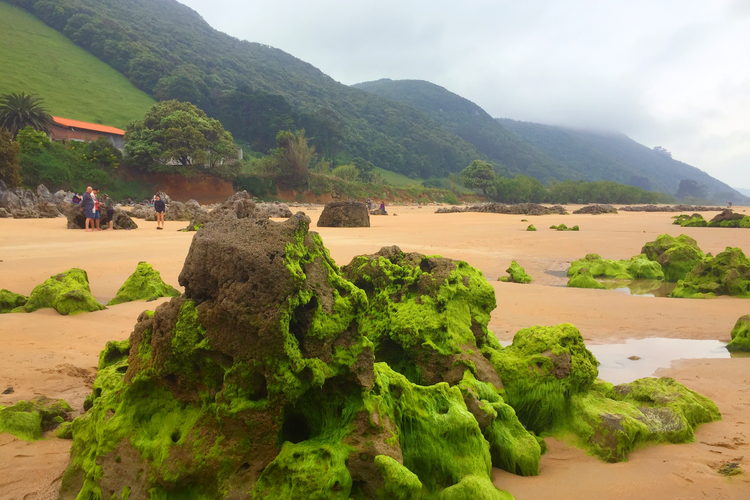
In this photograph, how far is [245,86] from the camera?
88500 millimetres

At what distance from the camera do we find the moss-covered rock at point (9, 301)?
708cm

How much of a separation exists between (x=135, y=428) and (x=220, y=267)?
0.98 metres

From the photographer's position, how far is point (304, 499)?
234 cm

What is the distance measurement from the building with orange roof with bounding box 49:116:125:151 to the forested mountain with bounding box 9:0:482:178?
22.8m

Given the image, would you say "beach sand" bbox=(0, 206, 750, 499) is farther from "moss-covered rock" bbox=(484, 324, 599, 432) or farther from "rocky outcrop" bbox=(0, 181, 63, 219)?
"rocky outcrop" bbox=(0, 181, 63, 219)

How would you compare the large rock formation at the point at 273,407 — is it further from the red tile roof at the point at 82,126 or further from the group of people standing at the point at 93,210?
the red tile roof at the point at 82,126

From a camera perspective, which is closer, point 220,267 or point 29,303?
point 220,267

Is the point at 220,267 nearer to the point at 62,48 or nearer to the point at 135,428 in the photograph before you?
the point at 135,428

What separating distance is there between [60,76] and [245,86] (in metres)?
28.1

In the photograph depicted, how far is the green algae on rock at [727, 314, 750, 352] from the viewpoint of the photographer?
240 inches

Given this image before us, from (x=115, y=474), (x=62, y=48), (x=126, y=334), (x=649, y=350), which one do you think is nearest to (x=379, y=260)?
(x=115, y=474)

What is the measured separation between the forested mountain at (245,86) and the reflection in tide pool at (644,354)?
8116 centimetres

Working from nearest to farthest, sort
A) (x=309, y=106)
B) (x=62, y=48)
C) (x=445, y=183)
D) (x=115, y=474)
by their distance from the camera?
(x=115, y=474)
(x=62, y=48)
(x=445, y=183)
(x=309, y=106)

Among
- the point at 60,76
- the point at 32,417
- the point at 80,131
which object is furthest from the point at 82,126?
the point at 32,417
